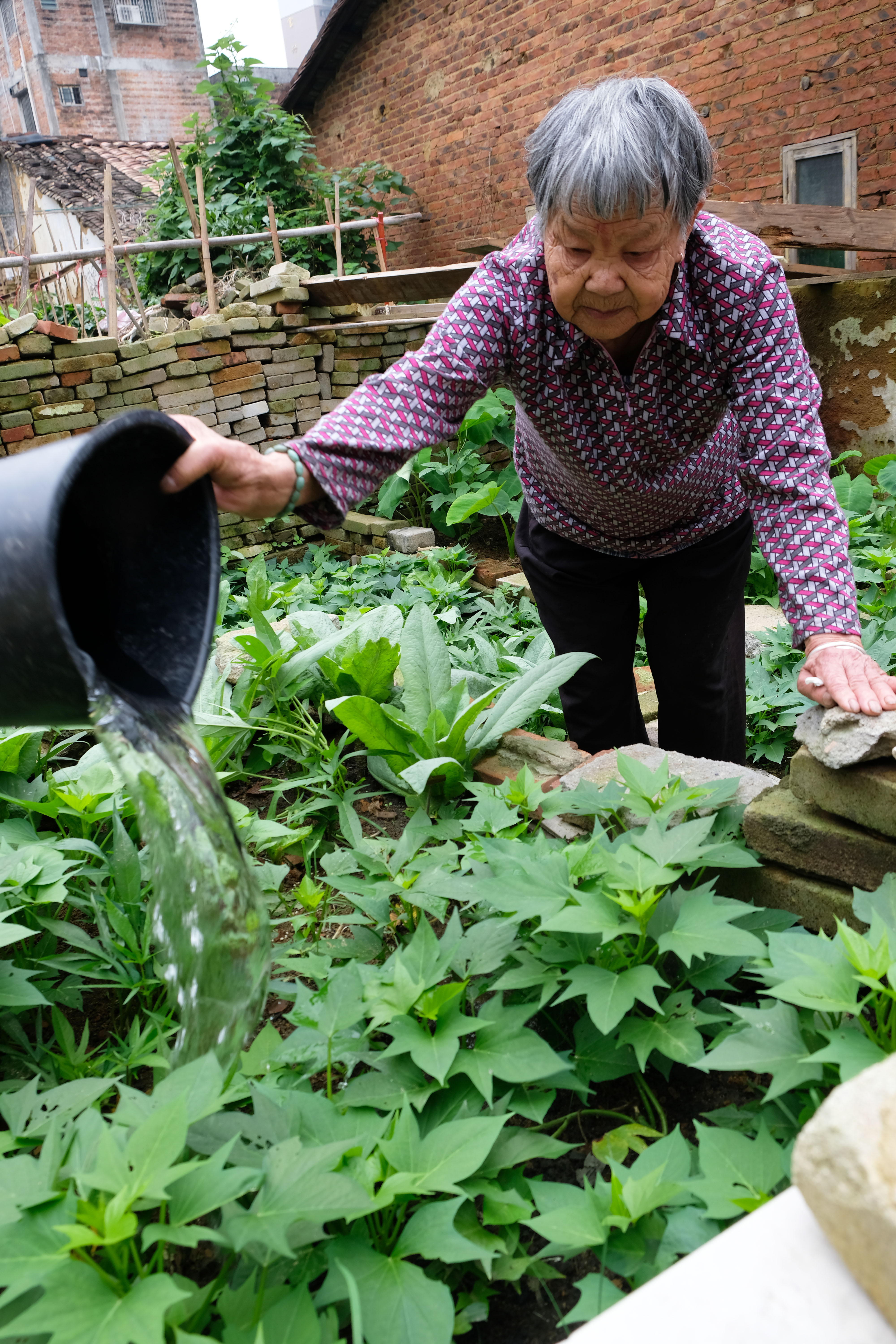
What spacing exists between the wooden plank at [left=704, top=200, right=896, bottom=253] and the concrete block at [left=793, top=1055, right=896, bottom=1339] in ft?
14.8

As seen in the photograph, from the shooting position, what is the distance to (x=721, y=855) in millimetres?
1513

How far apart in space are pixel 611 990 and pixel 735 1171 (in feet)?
0.83

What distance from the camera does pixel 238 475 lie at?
1495 mm

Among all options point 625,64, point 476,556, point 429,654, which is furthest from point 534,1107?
point 625,64

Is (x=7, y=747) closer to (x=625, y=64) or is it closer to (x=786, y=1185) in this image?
(x=786, y=1185)

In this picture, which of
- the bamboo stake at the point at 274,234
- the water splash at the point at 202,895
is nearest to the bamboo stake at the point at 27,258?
the bamboo stake at the point at 274,234

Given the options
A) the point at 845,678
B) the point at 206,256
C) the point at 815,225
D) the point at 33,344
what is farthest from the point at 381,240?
the point at 845,678

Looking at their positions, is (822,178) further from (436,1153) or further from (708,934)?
(436,1153)

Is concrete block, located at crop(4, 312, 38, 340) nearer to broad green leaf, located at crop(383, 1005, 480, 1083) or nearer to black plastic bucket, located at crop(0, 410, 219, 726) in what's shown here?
black plastic bucket, located at crop(0, 410, 219, 726)

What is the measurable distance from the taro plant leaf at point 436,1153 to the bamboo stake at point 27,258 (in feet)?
22.5

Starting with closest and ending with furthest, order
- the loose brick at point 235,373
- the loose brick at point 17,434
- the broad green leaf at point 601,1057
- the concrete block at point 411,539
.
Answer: the broad green leaf at point 601,1057, the loose brick at point 17,434, the concrete block at point 411,539, the loose brick at point 235,373

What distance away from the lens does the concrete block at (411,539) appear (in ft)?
19.1

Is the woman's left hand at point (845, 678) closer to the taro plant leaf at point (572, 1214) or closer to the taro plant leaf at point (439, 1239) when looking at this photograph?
the taro plant leaf at point (572, 1214)

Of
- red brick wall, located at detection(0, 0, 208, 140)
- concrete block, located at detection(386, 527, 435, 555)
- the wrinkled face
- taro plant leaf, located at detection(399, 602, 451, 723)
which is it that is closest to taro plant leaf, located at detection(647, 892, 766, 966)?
the wrinkled face
